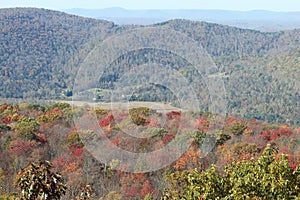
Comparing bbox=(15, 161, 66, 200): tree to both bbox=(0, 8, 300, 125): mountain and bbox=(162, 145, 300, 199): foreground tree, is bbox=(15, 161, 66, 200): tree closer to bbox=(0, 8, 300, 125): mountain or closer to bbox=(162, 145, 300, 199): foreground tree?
bbox=(162, 145, 300, 199): foreground tree

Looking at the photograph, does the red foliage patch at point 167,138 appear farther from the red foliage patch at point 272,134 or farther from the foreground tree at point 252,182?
the foreground tree at point 252,182

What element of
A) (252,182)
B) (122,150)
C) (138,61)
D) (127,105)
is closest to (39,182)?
(252,182)

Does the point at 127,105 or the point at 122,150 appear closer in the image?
the point at 122,150

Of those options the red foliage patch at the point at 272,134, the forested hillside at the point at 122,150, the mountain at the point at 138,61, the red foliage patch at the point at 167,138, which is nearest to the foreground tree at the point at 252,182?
the forested hillside at the point at 122,150

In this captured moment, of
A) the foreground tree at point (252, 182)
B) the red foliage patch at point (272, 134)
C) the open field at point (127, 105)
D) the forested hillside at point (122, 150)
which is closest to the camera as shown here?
the foreground tree at point (252, 182)

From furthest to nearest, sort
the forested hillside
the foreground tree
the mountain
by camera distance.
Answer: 1. the mountain
2. the forested hillside
3. the foreground tree

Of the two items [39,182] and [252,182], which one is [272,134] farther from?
[39,182]

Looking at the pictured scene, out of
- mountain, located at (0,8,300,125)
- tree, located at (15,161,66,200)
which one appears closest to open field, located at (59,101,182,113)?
mountain, located at (0,8,300,125)
